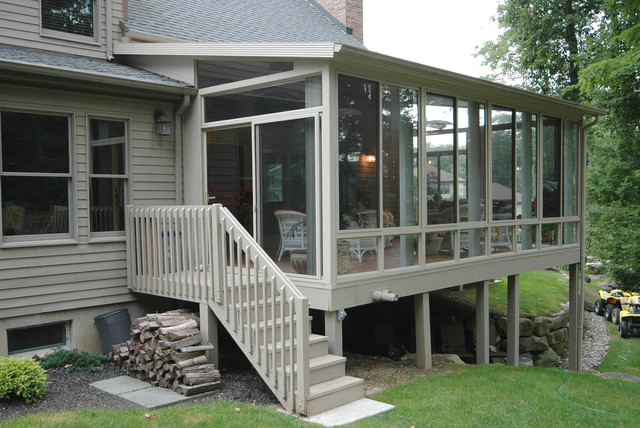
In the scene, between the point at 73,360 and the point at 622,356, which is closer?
the point at 73,360

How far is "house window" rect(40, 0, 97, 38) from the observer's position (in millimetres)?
7785

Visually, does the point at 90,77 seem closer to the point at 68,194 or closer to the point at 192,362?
the point at 68,194

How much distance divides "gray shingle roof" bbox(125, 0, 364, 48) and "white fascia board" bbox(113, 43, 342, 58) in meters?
0.69

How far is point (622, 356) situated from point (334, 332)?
36.3ft

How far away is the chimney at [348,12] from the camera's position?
14922 millimetres

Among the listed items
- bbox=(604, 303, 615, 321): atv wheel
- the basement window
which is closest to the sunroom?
the basement window

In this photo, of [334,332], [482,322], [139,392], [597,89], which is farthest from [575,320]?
[139,392]

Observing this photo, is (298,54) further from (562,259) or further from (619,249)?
(619,249)

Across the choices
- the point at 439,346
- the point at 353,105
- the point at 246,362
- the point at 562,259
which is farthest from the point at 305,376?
the point at 562,259

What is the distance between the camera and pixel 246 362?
702 cm

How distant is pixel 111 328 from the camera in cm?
720

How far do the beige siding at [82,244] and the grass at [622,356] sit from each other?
1083 cm

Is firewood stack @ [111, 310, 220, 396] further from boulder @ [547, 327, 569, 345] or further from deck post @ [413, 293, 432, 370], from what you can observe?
boulder @ [547, 327, 569, 345]

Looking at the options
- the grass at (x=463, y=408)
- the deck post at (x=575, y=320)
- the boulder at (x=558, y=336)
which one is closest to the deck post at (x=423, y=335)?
the grass at (x=463, y=408)
